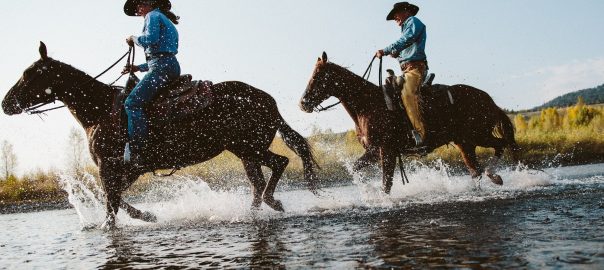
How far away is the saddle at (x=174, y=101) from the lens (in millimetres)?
7277

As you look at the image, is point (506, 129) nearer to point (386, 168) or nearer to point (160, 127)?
point (386, 168)

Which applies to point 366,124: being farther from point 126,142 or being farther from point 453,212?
point 126,142

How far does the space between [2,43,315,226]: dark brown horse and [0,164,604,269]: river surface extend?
2.46 ft

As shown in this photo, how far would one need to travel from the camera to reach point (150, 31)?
23.6ft

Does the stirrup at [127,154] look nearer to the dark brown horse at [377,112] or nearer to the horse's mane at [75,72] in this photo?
the horse's mane at [75,72]

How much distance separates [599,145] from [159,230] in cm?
2160

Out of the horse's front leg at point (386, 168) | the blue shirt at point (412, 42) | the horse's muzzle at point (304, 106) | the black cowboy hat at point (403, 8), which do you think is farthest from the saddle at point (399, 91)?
the horse's muzzle at point (304, 106)

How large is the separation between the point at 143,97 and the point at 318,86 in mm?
2860

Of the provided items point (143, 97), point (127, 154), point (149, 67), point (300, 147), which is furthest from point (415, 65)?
point (127, 154)

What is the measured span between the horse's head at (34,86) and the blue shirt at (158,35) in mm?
1220

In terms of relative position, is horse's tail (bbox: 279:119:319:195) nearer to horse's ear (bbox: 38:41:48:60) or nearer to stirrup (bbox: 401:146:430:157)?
stirrup (bbox: 401:146:430:157)

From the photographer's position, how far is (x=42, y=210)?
14086 mm

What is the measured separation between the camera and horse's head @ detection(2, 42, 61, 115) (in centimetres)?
718

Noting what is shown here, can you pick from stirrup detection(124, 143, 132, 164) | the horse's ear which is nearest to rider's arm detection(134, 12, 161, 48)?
the horse's ear
